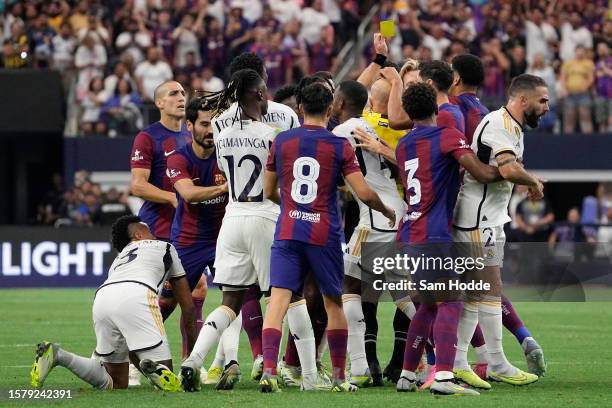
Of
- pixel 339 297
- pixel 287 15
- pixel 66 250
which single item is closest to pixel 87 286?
pixel 66 250

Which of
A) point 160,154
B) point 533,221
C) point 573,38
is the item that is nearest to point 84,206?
point 533,221

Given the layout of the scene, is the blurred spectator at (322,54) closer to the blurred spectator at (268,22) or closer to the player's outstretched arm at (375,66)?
the blurred spectator at (268,22)

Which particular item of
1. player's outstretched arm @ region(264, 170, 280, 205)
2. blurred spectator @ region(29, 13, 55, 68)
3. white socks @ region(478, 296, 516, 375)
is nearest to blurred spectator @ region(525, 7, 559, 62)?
blurred spectator @ region(29, 13, 55, 68)

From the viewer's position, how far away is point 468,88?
34.9 ft

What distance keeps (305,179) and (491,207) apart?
157 cm

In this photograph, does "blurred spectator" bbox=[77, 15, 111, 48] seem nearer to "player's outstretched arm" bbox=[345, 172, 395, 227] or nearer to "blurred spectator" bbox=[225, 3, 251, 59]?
"blurred spectator" bbox=[225, 3, 251, 59]

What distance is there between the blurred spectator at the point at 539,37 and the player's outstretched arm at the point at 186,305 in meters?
18.4

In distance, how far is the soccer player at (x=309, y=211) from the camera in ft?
31.4

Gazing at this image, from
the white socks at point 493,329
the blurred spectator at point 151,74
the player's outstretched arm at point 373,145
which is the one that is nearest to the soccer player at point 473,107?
the white socks at point 493,329

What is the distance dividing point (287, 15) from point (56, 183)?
610 cm

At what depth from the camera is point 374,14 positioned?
2862cm

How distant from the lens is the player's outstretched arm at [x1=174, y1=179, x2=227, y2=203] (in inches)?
412

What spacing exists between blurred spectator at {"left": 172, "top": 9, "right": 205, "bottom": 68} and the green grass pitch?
748 centimetres

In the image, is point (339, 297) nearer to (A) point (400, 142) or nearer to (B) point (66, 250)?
(A) point (400, 142)
